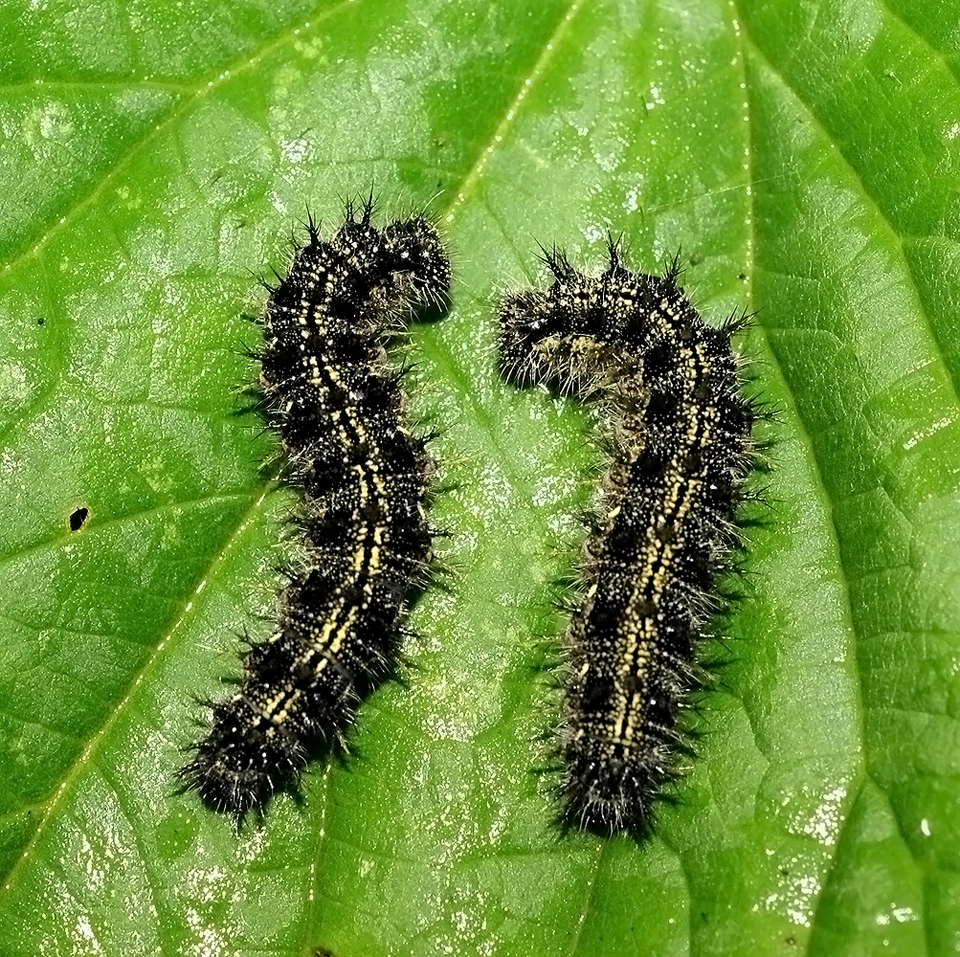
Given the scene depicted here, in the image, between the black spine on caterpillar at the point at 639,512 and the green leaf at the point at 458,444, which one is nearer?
the green leaf at the point at 458,444

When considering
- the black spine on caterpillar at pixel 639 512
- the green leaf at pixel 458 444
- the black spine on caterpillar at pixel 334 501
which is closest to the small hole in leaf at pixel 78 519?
the green leaf at pixel 458 444

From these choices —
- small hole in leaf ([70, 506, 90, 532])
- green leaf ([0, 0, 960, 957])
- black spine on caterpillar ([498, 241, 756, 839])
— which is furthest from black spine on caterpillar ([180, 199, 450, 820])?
small hole in leaf ([70, 506, 90, 532])

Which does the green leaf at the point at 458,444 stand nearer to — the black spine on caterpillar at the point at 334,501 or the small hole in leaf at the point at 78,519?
the small hole in leaf at the point at 78,519

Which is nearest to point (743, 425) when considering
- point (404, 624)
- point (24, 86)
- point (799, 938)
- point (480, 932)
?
point (404, 624)

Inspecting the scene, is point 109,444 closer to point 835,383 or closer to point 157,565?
point 157,565

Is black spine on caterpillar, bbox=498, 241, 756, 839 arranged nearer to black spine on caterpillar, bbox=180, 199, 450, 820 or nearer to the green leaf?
the green leaf

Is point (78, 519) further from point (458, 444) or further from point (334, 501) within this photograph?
point (458, 444)
